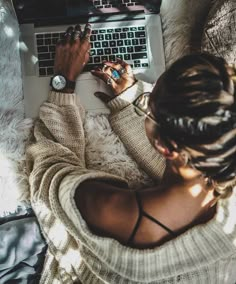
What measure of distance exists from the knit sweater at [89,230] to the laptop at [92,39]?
6cm

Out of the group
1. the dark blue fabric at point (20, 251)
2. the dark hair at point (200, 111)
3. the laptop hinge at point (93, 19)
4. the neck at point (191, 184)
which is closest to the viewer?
the dark hair at point (200, 111)

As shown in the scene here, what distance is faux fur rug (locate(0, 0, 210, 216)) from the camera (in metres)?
1.34

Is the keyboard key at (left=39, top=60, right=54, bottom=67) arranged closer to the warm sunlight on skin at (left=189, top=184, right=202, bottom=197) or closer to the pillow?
the pillow

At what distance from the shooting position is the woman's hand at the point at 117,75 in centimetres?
136

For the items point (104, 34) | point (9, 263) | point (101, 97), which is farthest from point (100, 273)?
point (104, 34)

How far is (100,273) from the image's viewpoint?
114cm

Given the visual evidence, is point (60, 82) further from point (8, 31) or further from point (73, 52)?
point (8, 31)

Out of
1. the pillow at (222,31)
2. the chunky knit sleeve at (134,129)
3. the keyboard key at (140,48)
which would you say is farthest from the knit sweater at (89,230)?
the pillow at (222,31)

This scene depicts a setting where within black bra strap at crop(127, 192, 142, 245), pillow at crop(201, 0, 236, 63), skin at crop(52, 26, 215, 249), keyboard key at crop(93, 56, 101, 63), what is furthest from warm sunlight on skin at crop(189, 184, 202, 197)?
keyboard key at crop(93, 56, 101, 63)

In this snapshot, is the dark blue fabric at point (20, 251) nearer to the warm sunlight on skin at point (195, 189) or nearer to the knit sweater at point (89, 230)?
the knit sweater at point (89, 230)

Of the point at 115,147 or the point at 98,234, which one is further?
the point at 115,147

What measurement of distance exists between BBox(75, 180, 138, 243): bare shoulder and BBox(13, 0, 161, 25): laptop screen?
526mm

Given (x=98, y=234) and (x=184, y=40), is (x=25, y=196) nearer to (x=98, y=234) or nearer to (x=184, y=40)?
(x=98, y=234)

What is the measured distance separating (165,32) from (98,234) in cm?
64
